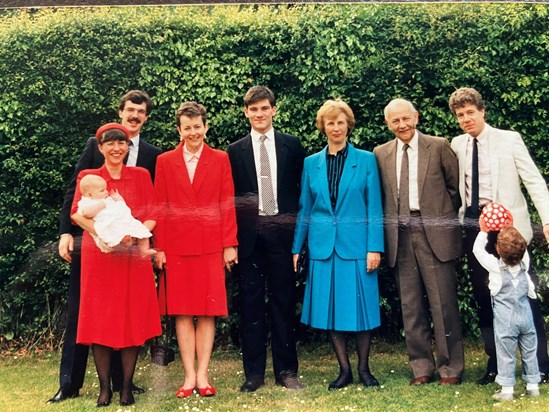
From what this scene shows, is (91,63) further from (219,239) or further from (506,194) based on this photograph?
Answer: (506,194)

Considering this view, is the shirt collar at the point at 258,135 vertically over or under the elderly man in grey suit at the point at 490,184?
over

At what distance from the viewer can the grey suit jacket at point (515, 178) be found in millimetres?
4746

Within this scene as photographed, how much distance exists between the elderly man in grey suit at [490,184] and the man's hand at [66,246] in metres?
2.51

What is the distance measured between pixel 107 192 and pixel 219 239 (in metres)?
0.77

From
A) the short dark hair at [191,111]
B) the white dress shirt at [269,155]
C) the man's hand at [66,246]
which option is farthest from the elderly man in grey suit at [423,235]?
the man's hand at [66,246]

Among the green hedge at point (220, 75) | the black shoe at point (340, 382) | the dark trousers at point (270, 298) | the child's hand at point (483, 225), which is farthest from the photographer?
the green hedge at point (220, 75)

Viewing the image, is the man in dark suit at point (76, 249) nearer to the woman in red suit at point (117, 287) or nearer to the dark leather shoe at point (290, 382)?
the woman in red suit at point (117, 287)

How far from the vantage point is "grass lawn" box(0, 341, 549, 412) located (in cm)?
449

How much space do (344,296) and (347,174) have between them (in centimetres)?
79

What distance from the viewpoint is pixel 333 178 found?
493 cm

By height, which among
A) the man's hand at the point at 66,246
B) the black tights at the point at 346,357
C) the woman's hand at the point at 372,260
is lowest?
the black tights at the point at 346,357

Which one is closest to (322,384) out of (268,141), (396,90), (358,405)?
(358,405)

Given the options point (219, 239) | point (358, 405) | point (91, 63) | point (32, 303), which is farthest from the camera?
point (32, 303)

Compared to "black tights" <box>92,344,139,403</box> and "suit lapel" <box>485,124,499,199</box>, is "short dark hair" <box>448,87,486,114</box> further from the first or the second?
"black tights" <box>92,344,139,403</box>
